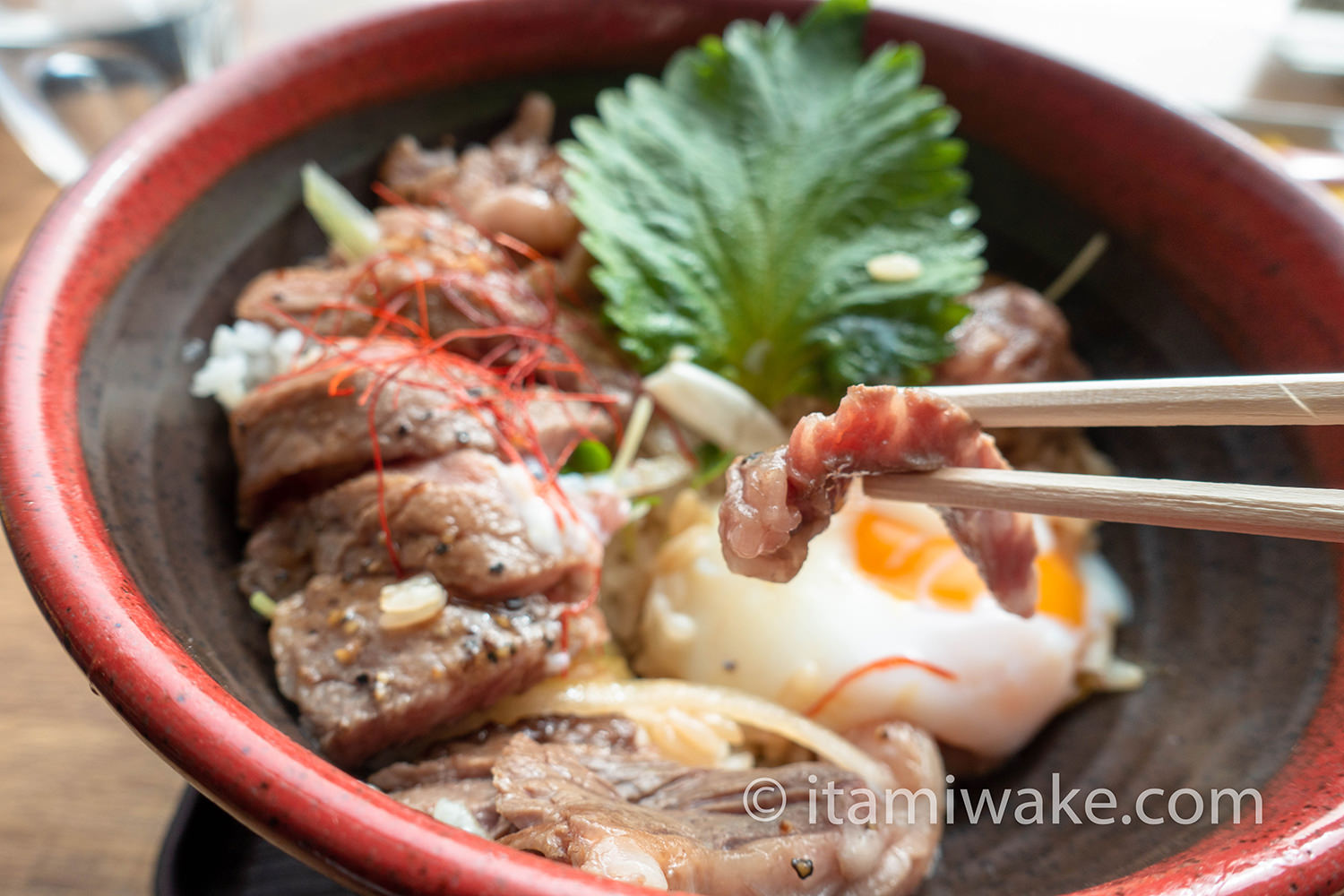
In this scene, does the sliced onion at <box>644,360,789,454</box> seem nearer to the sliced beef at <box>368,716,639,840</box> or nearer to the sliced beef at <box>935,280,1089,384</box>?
the sliced beef at <box>935,280,1089,384</box>

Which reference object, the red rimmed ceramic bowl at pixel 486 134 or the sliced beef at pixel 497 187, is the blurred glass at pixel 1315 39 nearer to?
the red rimmed ceramic bowl at pixel 486 134

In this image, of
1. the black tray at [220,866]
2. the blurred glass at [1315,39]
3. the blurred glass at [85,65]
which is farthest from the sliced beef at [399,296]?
the blurred glass at [1315,39]

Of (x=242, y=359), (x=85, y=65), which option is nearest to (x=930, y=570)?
(x=242, y=359)

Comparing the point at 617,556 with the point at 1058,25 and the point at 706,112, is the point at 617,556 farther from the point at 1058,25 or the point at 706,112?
the point at 1058,25

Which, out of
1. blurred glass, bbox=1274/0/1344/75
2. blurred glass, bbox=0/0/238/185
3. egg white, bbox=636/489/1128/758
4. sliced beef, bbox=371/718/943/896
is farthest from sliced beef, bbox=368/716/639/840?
blurred glass, bbox=1274/0/1344/75

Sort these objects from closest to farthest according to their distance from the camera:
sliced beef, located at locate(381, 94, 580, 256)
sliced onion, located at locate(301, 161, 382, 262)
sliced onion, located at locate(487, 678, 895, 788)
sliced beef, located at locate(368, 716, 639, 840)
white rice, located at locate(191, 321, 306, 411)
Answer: sliced beef, located at locate(368, 716, 639, 840) → sliced onion, located at locate(487, 678, 895, 788) → white rice, located at locate(191, 321, 306, 411) → sliced onion, located at locate(301, 161, 382, 262) → sliced beef, located at locate(381, 94, 580, 256)

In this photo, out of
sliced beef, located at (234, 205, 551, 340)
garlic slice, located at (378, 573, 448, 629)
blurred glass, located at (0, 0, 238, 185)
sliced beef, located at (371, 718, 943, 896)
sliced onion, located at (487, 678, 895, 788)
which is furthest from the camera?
blurred glass, located at (0, 0, 238, 185)

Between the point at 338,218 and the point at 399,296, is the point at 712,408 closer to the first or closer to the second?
the point at 399,296
